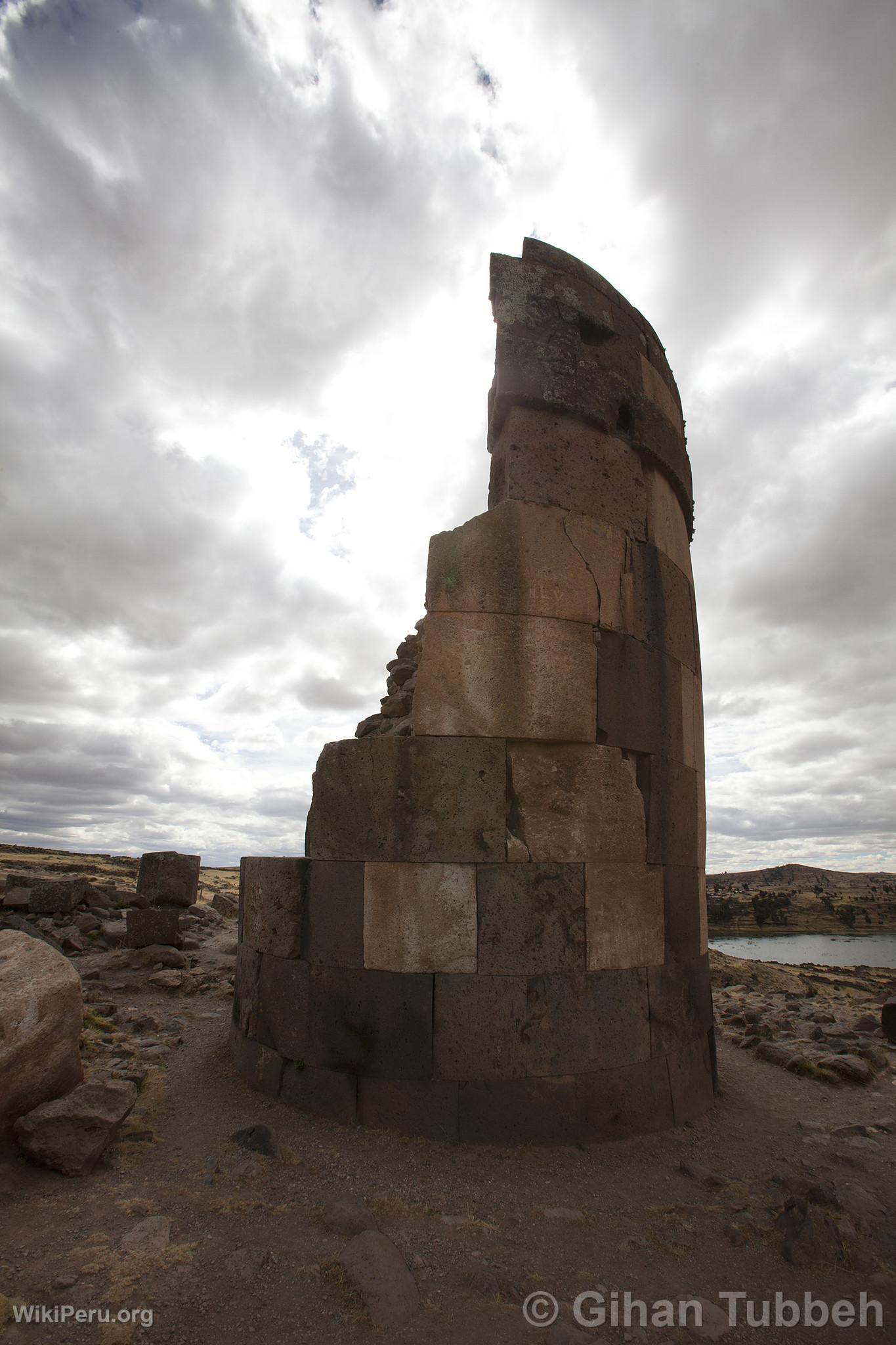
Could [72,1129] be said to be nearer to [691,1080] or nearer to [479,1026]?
[479,1026]

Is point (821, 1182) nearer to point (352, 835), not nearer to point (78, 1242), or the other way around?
point (352, 835)

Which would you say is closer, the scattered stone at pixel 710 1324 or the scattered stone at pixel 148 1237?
the scattered stone at pixel 710 1324

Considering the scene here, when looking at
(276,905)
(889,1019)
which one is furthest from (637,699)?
(889,1019)

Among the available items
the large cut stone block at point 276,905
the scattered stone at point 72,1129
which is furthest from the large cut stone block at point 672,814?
the scattered stone at point 72,1129

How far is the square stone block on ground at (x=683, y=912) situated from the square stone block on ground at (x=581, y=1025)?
0.63m

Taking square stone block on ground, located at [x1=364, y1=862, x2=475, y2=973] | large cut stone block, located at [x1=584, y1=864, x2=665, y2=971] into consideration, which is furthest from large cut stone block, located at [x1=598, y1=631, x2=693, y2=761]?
square stone block on ground, located at [x1=364, y1=862, x2=475, y2=973]

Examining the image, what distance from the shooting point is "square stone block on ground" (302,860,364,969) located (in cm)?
434

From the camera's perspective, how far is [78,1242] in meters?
2.83

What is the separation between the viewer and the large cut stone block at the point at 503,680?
14.6ft

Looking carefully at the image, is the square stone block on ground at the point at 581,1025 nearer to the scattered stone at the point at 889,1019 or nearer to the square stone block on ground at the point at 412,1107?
the square stone block on ground at the point at 412,1107

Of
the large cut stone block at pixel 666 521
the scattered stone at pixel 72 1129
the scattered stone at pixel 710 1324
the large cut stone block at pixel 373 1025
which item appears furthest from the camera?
the large cut stone block at pixel 666 521

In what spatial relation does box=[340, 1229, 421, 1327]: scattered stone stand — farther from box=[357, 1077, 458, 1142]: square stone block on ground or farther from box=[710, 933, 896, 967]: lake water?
box=[710, 933, 896, 967]: lake water

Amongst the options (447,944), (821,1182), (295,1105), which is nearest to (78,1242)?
(295,1105)

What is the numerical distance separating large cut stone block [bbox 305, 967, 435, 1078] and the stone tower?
1 cm
